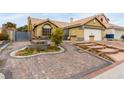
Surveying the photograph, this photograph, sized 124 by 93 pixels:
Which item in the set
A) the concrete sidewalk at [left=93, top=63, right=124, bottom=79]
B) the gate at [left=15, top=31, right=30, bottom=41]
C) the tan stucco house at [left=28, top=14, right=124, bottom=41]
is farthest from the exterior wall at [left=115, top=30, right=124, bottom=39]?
the concrete sidewalk at [left=93, top=63, right=124, bottom=79]

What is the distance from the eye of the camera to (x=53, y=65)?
9.58 m

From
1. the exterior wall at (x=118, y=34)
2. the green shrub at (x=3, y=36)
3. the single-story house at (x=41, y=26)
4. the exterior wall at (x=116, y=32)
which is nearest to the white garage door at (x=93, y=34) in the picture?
the exterior wall at (x=116, y=32)

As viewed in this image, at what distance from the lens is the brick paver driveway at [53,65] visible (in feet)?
27.8

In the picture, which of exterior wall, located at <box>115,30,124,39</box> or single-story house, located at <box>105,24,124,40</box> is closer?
single-story house, located at <box>105,24,124,40</box>

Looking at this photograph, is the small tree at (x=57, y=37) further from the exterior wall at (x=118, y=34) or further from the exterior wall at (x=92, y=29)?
the exterior wall at (x=118, y=34)

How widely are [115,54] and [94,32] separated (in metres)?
9.96

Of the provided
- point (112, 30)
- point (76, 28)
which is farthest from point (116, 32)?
point (76, 28)

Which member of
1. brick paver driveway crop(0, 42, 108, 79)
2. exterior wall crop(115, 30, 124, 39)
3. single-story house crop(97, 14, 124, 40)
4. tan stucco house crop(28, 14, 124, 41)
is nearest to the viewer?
brick paver driveway crop(0, 42, 108, 79)

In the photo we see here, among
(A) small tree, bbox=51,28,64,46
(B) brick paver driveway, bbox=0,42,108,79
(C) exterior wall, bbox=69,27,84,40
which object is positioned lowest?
(B) brick paver driveway, bbox=0,42,108,79

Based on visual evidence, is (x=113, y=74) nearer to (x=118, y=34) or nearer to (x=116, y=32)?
(x=116, y=32)

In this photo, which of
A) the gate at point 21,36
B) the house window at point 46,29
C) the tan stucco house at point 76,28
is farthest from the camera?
the house window at point 46,29

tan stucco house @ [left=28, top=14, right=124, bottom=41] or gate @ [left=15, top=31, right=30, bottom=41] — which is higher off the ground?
tan stucco house @ [left=28, top=14, right=124, bottom=41]

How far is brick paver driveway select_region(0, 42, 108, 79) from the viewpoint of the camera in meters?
8.48

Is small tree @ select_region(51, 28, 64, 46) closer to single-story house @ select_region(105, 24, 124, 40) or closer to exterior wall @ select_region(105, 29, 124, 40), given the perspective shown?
single-story house @ select_region(105, 24, 124, 40)
